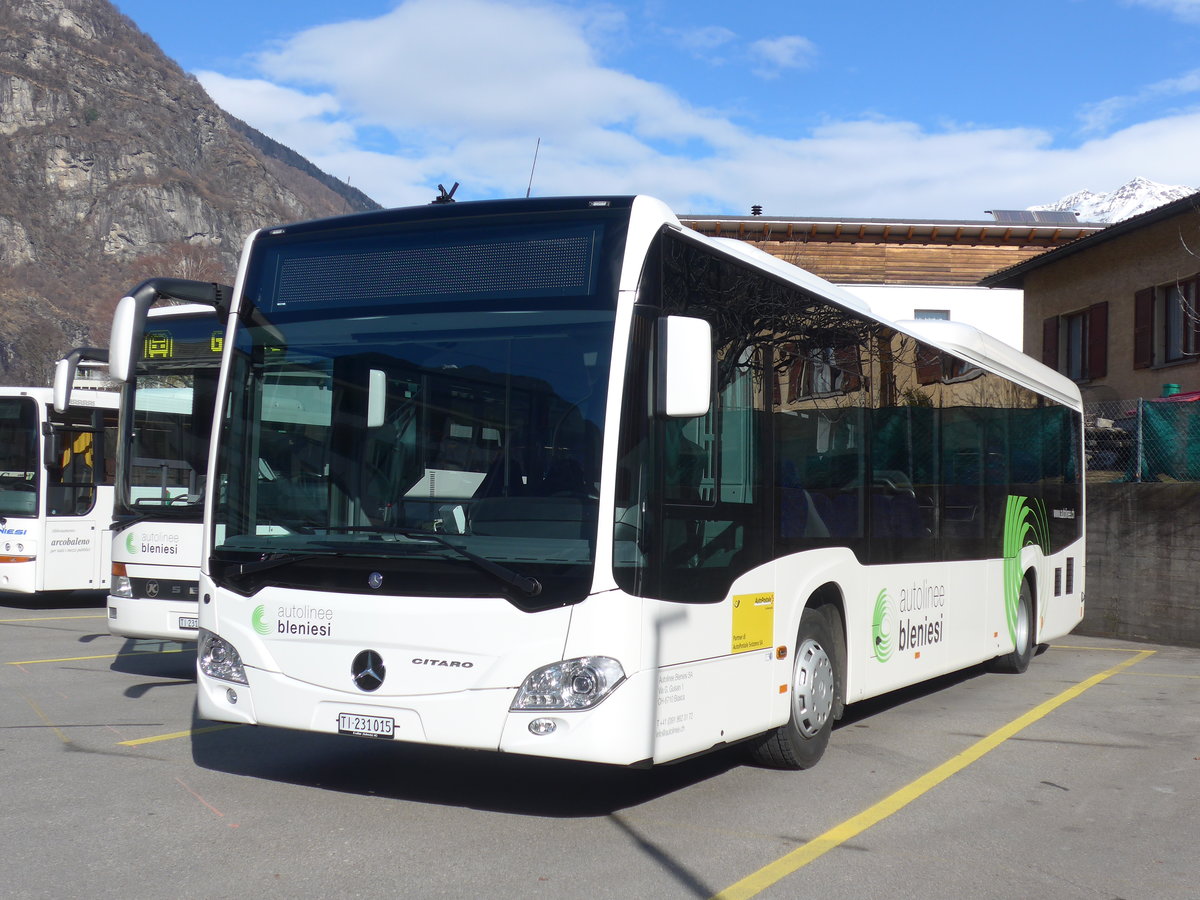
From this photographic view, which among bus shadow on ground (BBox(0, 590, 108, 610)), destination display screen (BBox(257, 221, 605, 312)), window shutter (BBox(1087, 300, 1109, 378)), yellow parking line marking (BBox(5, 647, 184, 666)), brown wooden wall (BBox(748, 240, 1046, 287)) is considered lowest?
bus shadow on ground (BBox(0, 590, 108, 610))

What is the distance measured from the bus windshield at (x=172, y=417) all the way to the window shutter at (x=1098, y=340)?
65.3 feet

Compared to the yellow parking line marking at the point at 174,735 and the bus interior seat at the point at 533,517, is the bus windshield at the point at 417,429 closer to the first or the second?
the bus interior seat at the point at 533,517

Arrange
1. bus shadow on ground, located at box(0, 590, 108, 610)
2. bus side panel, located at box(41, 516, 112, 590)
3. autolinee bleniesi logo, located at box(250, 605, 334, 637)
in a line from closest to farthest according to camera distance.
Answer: autolinee bleniesi logo, located at box(250, 605, 334, 637)
bus side panel, located at box(41, 516, 112, 590)
bus shadow on ground, located at box(0, 590, 108, 610)

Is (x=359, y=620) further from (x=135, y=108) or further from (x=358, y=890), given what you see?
(x=135, y=108)

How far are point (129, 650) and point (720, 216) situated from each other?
1093 inches

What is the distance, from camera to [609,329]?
18.9 feet

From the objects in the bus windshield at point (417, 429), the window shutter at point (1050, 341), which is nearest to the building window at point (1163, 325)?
the window shutter at point (1050, 341)

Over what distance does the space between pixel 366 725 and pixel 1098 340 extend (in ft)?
76.5

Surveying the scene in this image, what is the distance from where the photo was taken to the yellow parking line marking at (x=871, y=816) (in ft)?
17.0

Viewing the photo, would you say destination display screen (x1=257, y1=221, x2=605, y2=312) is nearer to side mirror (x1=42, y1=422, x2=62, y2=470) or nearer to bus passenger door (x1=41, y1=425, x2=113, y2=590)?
side mirror (x1=42, y1=422, x2=62, y2=470)

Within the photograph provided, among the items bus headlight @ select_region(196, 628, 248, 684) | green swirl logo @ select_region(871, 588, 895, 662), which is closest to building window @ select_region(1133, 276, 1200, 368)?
green swirl logo @ select_region(871, 588, 895, 662)

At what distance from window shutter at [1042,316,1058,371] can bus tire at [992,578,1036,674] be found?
1678 cm

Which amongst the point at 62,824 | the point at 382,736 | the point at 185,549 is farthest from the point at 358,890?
the point at 185,549

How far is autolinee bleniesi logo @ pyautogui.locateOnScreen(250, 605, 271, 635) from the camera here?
246 inches
